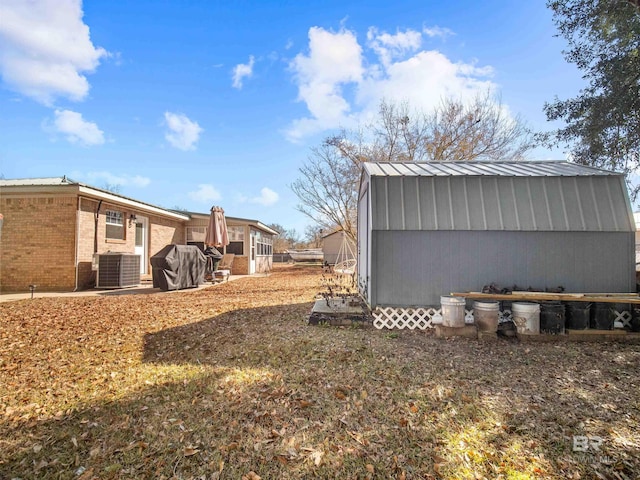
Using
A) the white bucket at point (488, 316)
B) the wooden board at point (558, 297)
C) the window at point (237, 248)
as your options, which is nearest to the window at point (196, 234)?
the window at point (237, 248)

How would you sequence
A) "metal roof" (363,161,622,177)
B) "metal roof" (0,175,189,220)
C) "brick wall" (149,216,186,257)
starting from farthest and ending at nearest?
"brick wall" (149,216,186,257) < "metal roof" (0,175,189,220) < "metal roof" (363,161,622,177)

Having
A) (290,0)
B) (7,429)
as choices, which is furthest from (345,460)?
(290,0)

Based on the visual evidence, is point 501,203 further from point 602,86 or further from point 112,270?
point 112,270

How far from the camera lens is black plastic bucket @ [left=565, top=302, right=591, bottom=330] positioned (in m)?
4.73

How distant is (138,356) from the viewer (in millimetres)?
4047

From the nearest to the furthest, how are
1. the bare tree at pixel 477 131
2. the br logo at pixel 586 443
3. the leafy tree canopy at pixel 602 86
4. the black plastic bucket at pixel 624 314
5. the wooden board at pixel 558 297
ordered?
the br logo at pixel 586 443 → the wooden board at pixel 558 297 → the black plastic bucket at pixel 624 314 → the leafy tree canopy at pixel 602 86 → the bare tree at pixel 477 131

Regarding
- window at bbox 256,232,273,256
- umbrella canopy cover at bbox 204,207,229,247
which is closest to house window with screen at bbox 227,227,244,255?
window at bbox 256,232,273,256

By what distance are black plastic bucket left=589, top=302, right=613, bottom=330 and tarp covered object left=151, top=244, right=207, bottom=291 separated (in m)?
9.81

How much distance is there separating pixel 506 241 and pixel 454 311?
1.53 meters

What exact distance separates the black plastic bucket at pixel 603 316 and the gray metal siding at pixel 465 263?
0.45 m

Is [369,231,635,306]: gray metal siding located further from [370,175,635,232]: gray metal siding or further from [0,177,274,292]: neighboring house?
[0,177,274,292]: neighboring house

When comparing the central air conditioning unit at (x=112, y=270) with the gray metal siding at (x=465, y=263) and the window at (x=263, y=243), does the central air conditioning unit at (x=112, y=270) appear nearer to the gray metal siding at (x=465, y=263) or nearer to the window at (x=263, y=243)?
the gray metal siding at (x=465, y=263)

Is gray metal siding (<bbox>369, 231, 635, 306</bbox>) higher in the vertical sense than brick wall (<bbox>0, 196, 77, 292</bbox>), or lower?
lower

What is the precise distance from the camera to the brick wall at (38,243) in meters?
8.95
